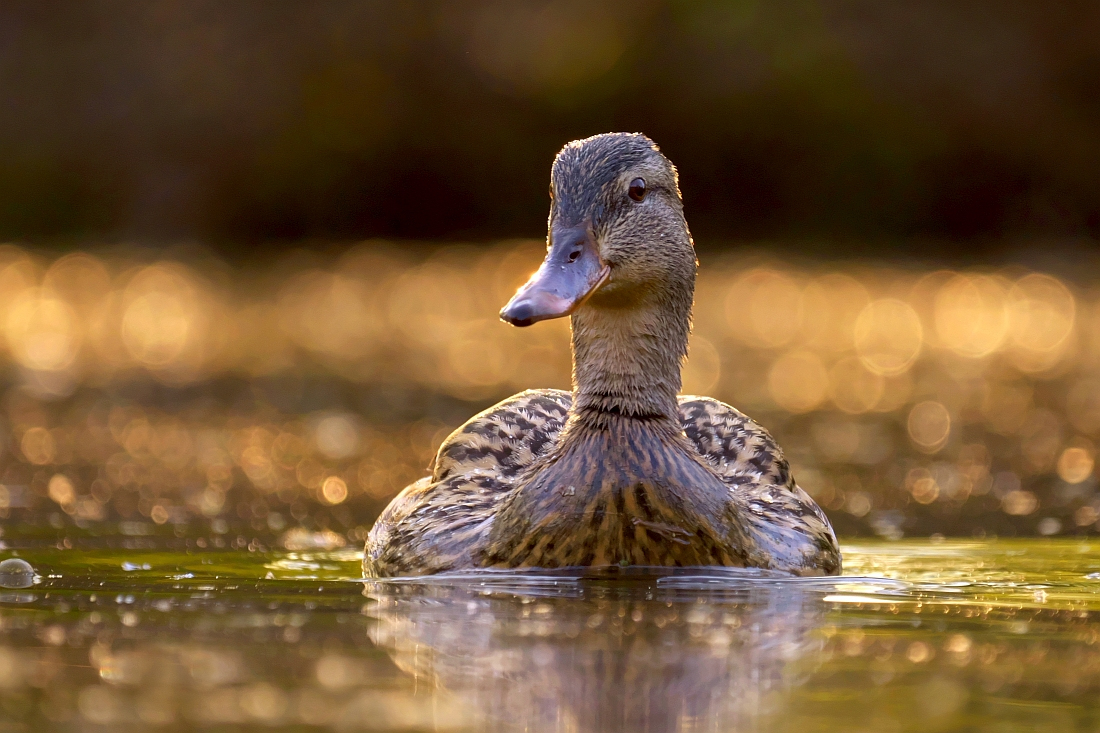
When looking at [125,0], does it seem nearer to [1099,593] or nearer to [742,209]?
[742,209]

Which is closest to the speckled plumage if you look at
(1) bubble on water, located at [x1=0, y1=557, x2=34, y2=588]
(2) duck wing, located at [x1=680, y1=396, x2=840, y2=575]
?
(2) duck wing, located at [x1=680, y1=396, x2=840, y2=575]

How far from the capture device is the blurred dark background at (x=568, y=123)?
29094 millimetres

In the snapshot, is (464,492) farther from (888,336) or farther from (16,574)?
(888,336)

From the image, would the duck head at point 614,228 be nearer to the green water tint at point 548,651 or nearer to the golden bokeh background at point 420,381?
the green water tint at point 548,651

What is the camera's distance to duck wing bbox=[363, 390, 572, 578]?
23.0 ft

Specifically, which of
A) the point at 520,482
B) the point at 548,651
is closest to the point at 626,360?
the point at 520,482

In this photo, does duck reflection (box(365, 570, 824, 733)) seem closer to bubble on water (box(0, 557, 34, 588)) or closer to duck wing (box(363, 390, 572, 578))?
duck wing (box(363, 390, 572, 578))

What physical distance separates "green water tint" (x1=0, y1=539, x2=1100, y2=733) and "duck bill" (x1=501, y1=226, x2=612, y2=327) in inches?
36.9

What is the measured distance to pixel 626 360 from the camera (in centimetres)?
718

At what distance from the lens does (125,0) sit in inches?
1324

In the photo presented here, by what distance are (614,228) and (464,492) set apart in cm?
128

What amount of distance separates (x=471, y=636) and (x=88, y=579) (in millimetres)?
1967

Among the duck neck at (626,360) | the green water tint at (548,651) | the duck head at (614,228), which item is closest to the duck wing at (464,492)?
the green water tint at (548,651)

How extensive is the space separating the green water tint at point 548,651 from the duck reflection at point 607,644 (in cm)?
1
